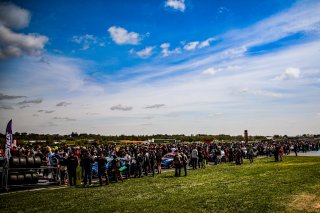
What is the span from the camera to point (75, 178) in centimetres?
1698

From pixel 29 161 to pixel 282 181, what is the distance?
14.8 m

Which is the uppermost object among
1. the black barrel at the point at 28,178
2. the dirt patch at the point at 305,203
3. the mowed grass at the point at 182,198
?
the black barrel at the point at 28,178

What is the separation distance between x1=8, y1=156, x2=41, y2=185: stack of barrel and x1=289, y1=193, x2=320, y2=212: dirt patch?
13600 mm

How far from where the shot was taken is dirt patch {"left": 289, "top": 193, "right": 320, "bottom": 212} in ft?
31.2

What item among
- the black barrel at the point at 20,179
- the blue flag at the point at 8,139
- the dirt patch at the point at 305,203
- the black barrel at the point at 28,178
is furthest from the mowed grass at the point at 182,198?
the blue flag at the point at 8,139

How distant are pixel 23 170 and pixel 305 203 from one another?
47.9ft

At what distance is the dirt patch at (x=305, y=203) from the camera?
31.2 ft

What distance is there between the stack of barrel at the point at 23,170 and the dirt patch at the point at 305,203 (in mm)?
13600

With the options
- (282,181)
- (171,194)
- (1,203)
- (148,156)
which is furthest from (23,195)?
(282,181)

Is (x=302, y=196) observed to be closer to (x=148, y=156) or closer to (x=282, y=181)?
(x=282, y=181)

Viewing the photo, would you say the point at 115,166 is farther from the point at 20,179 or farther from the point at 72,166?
the point at 20,179

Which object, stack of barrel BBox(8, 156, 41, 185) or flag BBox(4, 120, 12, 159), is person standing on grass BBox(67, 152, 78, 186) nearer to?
stack of barrel BBox(8, 156, 41, 185)

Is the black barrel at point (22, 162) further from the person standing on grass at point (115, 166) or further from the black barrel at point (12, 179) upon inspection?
the person standing on grass at point (115, 166)

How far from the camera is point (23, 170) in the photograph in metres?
15.9
